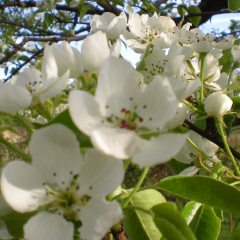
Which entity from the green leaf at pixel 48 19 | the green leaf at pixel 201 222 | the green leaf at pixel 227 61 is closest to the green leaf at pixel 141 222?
the green leaf at pixel 201 222

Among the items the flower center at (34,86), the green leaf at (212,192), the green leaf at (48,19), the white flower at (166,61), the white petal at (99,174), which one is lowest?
the green leaf at (48,19)

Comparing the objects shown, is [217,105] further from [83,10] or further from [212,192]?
[83,10]

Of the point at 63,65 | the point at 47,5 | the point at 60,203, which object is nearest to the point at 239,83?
the point at 63,65

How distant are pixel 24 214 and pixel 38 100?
175 millimetres

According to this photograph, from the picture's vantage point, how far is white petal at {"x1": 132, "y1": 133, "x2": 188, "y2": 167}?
1.86 ft

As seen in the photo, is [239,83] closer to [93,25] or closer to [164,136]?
[93,25]

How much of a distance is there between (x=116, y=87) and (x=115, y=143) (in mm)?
128

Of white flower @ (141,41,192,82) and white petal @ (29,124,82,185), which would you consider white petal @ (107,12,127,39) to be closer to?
white flower @ (141,41,192,82)

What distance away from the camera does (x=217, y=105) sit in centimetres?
99

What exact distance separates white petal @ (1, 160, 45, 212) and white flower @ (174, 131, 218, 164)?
1.48 ft

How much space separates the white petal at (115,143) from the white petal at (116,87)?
0.23 ft

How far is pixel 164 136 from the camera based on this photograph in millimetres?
604

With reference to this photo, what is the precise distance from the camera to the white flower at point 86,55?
0.75m

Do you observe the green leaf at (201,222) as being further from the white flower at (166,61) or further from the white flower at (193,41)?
the white flower at (193,41)
